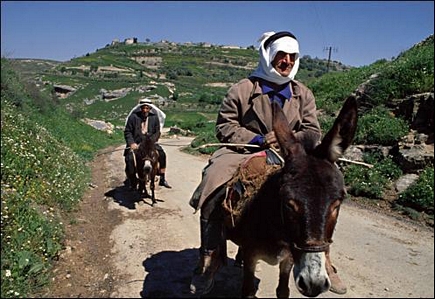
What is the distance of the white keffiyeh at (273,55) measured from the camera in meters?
3.71

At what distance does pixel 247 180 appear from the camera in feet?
11.2

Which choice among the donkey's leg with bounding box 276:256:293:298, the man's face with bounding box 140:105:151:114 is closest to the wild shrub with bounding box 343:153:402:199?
the man's face with bounding box 140:105:151:114

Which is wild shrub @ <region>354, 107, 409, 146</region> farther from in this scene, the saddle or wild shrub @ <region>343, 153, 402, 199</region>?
the saddle

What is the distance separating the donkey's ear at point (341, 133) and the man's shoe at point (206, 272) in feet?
5.91

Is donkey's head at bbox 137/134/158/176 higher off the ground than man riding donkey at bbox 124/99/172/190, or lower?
lower

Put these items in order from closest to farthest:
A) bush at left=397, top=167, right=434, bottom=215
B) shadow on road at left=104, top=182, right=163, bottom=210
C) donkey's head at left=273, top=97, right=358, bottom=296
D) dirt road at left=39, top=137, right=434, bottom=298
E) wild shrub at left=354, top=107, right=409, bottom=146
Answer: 1. donkey's head at left=273, top=97, right=358, bottom=296
2. dirt road at left=39, top=137, right=434, bottom=298
3. bush at left=397, top=167, right=434, bottom=215
4. shadow on road at left=104, top=182, right=163, bottom=210
5. wild shrub at left=354, top=107, right=409, bottom=146

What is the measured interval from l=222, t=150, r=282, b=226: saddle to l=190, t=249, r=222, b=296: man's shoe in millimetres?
616

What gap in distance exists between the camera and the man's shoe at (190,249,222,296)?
391 cm

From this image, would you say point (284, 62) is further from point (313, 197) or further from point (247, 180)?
point (313, 197)

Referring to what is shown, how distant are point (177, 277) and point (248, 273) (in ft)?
5.46

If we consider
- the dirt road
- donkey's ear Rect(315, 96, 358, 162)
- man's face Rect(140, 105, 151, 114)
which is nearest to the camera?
donkey's ear Rect(315, 96, 358, 162)

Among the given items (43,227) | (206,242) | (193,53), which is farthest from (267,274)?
(193,53)

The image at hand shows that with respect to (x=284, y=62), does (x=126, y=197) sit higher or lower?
lower

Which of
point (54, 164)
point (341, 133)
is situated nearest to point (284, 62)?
point (341, 133)
